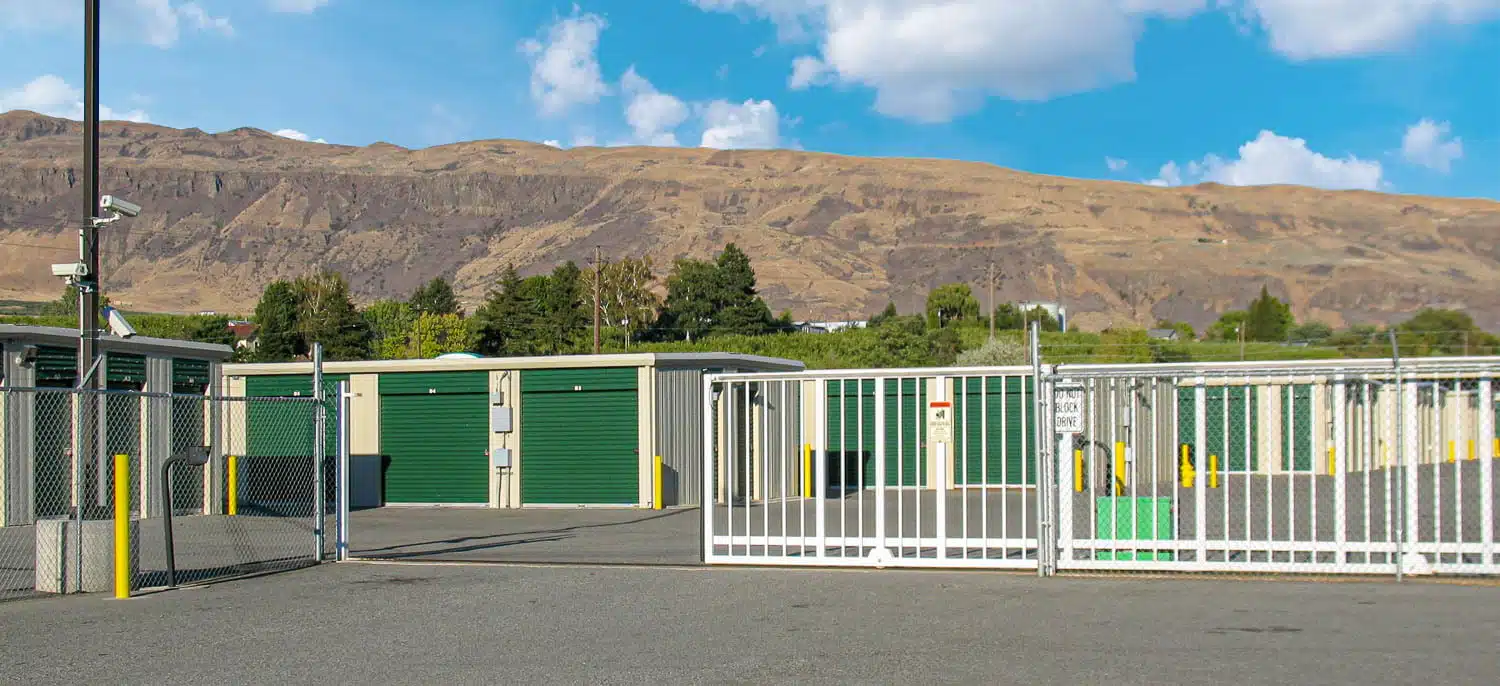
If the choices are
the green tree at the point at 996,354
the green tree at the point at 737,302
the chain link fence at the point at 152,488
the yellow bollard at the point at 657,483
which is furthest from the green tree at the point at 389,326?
the yellow bollard at the point at 657,483

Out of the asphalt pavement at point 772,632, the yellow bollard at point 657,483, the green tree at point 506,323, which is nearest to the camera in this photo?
the asphalt pavement at point 772,632

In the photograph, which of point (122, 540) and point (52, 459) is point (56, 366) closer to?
point (52, 459)

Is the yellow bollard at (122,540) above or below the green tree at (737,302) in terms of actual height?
below

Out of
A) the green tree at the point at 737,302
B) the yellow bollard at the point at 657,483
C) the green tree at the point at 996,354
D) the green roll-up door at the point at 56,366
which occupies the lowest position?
the yellow bollard at the point at 657,483

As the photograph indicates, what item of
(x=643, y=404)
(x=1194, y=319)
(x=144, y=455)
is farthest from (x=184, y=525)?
(x=1194, y=319)

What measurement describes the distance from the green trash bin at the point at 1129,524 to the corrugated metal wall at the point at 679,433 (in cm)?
1317

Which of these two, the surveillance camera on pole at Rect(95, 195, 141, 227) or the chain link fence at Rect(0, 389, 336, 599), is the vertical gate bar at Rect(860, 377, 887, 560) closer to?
the chain link fence at Rect(0, 389, 336, 599)

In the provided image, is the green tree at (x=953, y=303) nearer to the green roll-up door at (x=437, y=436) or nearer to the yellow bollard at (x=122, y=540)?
the green roll-up door at (x=437, y=436)

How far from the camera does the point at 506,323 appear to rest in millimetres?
101938

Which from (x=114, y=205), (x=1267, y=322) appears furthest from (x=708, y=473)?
(x=1267, y=322)

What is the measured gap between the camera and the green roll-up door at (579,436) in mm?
25375

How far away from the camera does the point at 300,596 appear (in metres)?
11.7

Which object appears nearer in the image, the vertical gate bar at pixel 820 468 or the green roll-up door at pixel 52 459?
the vertical gate bar at pixel 820 468

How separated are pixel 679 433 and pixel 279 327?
76837 mm
